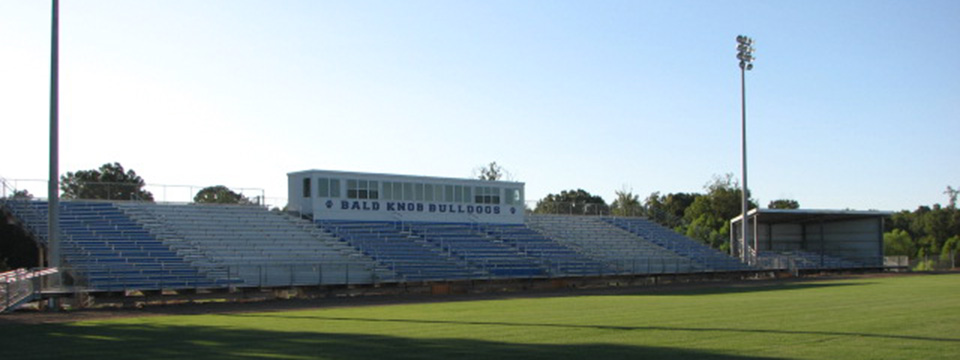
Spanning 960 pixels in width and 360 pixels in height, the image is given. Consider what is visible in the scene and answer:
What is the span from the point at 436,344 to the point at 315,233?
2754 centimetres

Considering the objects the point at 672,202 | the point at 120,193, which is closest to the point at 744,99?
the point at 120,193

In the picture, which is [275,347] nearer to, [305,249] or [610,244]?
[305,249]

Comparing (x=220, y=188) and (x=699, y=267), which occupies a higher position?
(x=220, y=188)

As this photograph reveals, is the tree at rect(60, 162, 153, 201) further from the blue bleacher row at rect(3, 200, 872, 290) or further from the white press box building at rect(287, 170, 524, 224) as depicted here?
the white press box building at rect(287, 170, 524, 224)

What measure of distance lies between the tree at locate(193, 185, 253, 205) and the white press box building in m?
2.40

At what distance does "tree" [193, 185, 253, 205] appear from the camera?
1663 inches

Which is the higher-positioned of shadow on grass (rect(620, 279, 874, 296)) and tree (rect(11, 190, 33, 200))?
tree (rect(11, 190, 33, 200))

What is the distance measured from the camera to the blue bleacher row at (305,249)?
3306 cm

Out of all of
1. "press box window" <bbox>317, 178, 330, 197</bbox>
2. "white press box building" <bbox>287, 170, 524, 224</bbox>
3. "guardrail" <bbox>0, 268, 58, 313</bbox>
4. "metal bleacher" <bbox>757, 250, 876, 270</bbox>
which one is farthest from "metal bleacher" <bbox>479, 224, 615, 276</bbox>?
"guardrail" <bbox>0, 268, 58, 313</bbox>

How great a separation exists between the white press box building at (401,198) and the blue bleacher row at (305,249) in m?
0.66

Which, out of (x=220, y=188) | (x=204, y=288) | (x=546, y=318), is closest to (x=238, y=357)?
(x=546, y=318)

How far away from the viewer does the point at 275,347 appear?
1480 cm

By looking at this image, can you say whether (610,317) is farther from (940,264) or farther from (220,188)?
(940,264)

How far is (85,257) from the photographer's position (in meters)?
32.3
